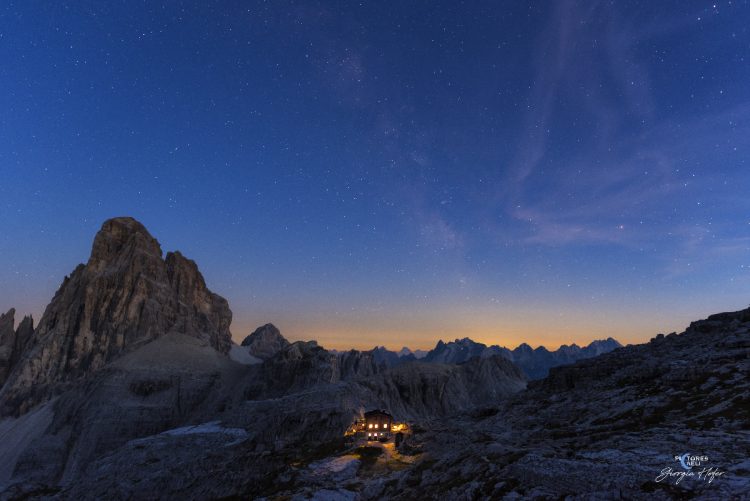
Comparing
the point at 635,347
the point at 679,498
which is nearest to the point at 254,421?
the point at 635,347

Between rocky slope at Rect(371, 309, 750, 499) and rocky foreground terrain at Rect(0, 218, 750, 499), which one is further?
rocky foreground terrain at Rect(0, 218, 750, 499)

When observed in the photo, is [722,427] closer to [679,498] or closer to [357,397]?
[679,498]

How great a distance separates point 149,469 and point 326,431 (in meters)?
52.5

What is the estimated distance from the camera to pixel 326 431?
141 metres
